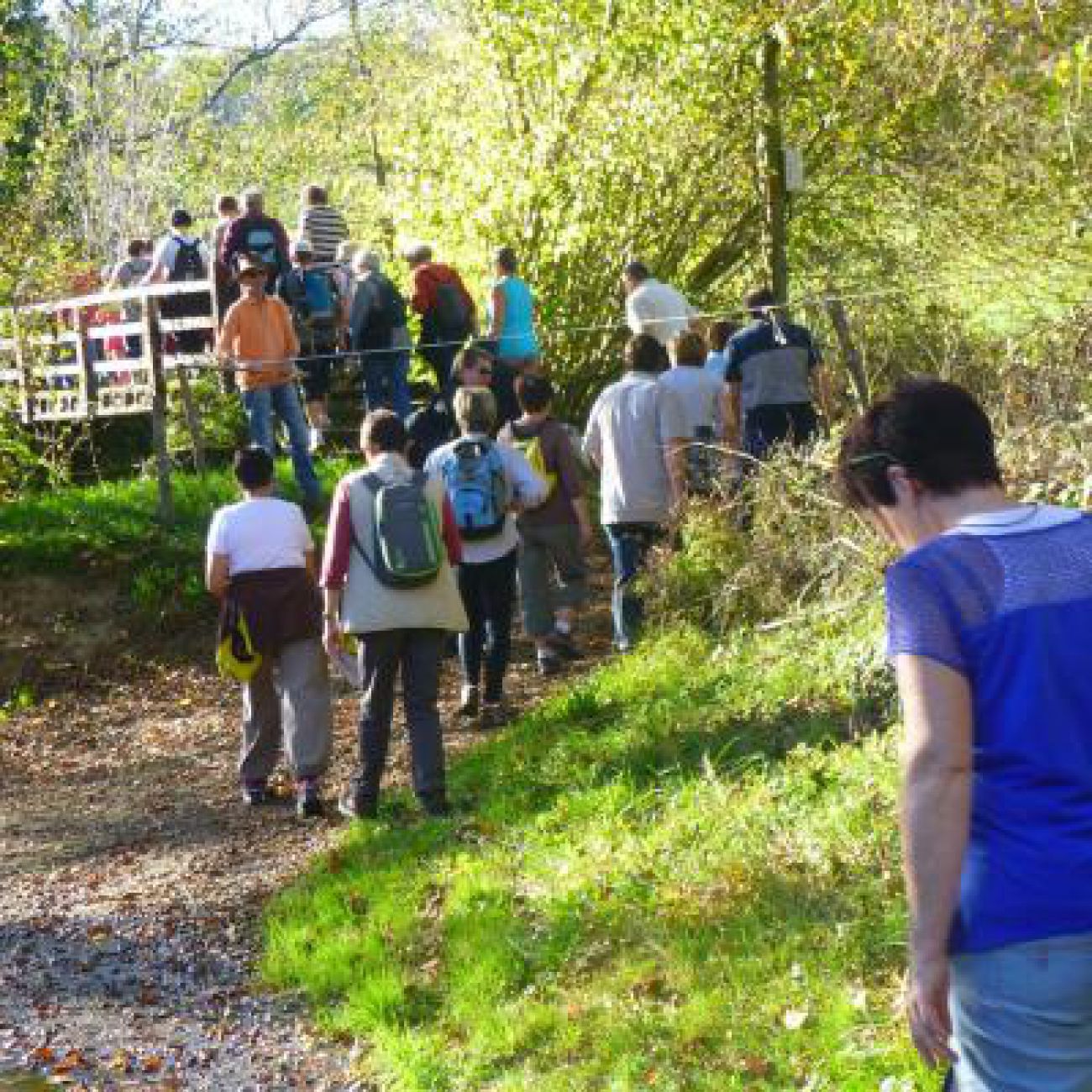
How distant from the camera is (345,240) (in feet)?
61.2

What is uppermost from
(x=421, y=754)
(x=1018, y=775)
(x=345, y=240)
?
(x=345, y=240)

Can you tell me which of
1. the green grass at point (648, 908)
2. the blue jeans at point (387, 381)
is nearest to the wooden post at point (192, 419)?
the blue jeans at point (387, 381)

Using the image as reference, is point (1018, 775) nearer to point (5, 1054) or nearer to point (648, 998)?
point (648, 998)

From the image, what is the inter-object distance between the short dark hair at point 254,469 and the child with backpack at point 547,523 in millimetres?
1884

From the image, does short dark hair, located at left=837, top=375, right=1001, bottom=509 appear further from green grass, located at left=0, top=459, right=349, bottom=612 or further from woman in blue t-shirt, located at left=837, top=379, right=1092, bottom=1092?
green grass, located at left=0, top=459, right=349, bottom=612

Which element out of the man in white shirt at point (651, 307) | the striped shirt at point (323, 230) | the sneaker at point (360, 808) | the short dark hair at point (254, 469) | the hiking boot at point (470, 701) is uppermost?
the striped shirt at point (323, 230)

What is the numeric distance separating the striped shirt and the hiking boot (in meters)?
7.77

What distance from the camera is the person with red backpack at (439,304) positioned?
52.0 ft

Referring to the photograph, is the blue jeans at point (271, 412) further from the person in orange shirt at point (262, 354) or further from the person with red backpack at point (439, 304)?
the person with red backpack at point (439, 304)

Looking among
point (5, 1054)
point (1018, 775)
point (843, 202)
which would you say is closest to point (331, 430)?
point (843, 202)

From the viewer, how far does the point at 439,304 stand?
52.1 ft

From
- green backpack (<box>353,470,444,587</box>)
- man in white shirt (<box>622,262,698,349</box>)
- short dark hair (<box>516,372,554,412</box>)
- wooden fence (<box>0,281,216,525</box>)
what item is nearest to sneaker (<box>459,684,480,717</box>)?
short dark hair (<box>516,372,554,412</box>)

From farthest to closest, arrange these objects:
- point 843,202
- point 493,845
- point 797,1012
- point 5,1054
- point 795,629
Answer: point 843,202 < point 795,629 < point 493,845 < point 5,1054 < point 797,1012

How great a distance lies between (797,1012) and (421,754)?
356cm
